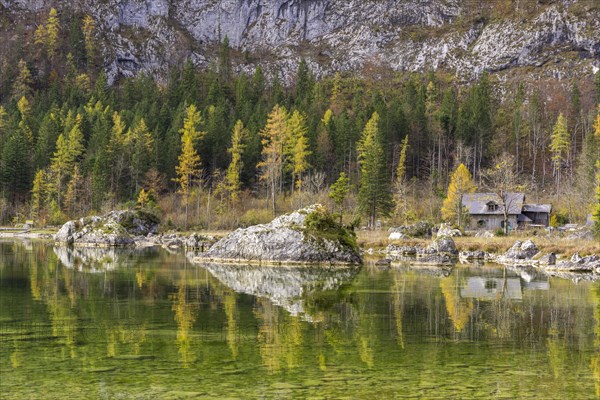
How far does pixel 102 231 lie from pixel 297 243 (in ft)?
95.5

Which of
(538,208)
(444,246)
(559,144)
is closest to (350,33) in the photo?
(559,144)

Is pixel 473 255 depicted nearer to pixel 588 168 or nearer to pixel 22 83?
pixel 588 168

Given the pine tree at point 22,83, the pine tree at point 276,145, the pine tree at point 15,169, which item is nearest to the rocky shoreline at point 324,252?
the pine tree at point 276,145

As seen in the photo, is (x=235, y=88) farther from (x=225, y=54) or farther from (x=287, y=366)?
(x=287, y=366)

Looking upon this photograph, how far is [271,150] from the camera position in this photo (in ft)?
293

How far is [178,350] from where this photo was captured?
1573 centimetres

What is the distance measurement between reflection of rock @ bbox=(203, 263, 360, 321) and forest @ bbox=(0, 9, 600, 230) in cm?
3652

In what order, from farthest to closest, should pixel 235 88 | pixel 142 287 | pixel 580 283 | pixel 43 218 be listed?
pixel 235 88, pixel 43 218, pixel 580 283, pixel 142 287

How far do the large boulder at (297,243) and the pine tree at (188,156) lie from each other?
3755 centimetres

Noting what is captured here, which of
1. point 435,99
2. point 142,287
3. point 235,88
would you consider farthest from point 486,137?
point 142,287

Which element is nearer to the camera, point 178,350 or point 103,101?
point 178,350

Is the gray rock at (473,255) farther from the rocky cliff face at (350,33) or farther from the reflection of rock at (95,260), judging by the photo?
the rocky cliff face at (350,33)

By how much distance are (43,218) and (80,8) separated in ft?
327

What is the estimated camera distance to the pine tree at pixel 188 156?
90.4 metres
